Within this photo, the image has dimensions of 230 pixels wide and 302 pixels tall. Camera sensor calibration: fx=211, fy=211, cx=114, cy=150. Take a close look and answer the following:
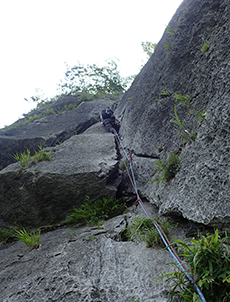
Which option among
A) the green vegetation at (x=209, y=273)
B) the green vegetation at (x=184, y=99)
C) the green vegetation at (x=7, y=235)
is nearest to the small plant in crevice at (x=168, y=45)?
the green vegetation at (x=184, y=99)

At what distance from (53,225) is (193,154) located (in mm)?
3485

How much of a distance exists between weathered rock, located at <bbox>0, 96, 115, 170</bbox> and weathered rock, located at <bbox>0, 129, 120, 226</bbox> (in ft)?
11.2

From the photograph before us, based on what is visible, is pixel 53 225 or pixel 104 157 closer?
pixel 53 225

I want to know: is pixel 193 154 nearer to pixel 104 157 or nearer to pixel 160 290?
pixel 160 290

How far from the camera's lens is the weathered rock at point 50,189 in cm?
486

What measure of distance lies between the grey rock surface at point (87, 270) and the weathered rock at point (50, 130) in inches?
213

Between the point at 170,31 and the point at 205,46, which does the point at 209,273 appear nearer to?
the point at 205,46

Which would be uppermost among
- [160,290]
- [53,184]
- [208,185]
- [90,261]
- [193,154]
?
[53,184]

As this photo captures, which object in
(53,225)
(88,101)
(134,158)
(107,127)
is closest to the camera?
(53,225)

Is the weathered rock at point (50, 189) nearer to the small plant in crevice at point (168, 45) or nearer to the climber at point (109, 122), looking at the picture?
the small plant in crevice at point (168, 45)

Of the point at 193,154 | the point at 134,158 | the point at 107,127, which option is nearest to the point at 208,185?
the point at 193,154

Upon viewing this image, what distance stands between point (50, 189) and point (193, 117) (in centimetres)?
348

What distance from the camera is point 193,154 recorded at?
286 centimetres

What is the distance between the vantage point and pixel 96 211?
458 cm
